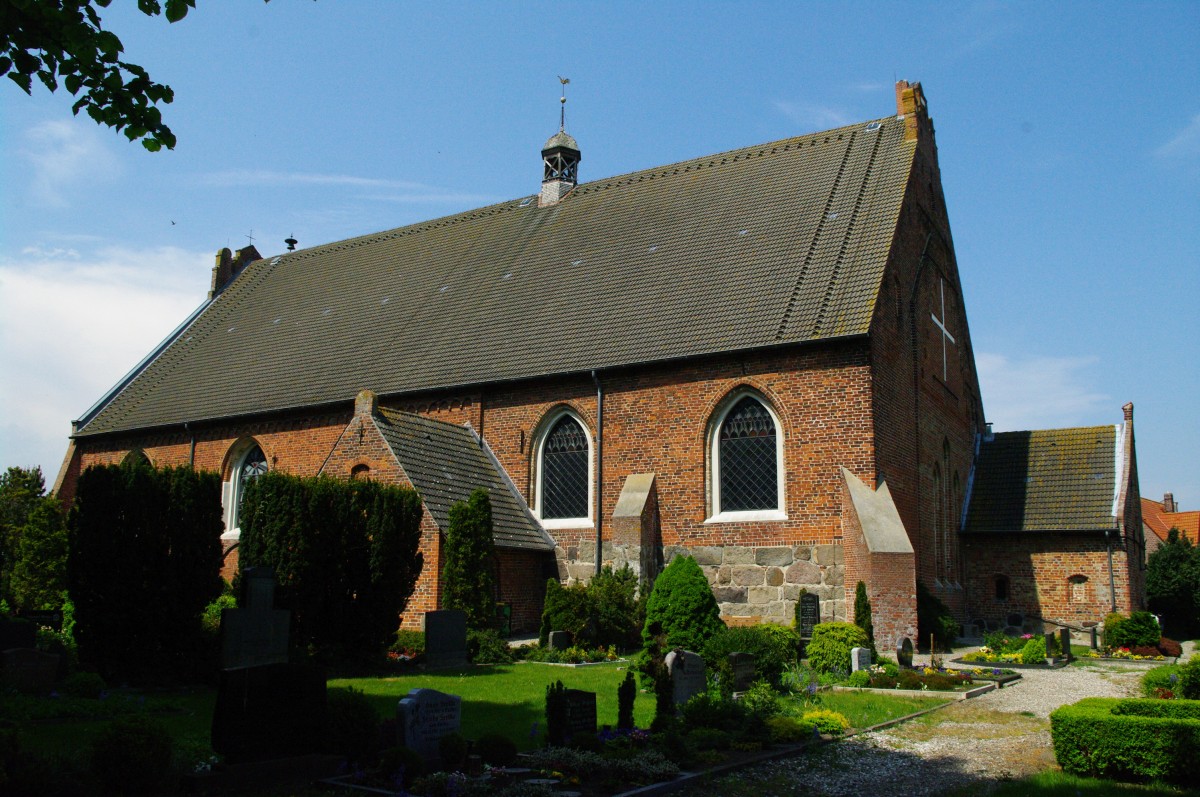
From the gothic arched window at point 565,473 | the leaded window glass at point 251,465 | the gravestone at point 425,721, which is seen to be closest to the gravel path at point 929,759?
the gravestone at point 425,721

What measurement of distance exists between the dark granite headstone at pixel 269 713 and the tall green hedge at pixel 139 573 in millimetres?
6286

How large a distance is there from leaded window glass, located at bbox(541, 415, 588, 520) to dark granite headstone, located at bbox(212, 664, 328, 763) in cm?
1251

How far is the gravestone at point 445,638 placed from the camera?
604 inches

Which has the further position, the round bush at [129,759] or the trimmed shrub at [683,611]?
the trimmed shrub at [683,611]

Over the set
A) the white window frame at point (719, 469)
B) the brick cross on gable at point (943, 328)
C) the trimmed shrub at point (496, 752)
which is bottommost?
the trimmed shrub at point (496, 752)

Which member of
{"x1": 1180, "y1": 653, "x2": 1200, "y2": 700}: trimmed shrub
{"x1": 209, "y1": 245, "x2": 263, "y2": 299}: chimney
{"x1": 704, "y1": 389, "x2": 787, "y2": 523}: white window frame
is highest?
{"x1": 209, "y1": 245, "x2": 263, "y2": 299}: chimney

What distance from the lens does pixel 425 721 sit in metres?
8.88

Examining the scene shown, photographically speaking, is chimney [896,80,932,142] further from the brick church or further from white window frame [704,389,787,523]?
white window frame [704,389,787,523]

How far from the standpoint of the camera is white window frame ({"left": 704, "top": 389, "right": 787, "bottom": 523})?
61.7 feet

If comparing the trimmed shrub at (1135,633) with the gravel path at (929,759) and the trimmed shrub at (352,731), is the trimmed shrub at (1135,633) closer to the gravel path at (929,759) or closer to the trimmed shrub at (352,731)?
the gravel path at (929,759)

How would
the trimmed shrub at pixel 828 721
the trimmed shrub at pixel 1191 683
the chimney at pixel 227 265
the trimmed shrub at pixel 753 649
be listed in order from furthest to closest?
the chimney at pixel 227 265
the trimmed shrub at pixel 753 649
the trimmed shrub at pixel 1191 683
the trimmed shrub at pixel 828 721

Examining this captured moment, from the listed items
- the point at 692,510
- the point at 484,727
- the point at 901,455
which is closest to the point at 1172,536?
the point at 901,455

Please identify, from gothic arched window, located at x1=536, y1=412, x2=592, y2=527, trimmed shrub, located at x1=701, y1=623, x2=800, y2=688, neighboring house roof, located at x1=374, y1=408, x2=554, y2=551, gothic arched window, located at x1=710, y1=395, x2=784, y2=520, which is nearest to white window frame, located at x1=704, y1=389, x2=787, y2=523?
gothic arched window, located at x1=710, y1=395, x2=784, y2=520

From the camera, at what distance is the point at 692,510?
64.2 feet
